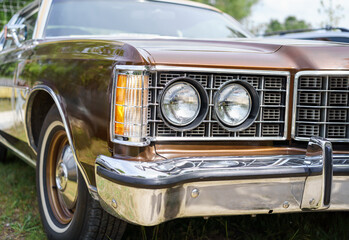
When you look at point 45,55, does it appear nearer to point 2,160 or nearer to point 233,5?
point 2,160

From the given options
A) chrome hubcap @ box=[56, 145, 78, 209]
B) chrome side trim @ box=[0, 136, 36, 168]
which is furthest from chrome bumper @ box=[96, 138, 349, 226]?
chrome side trim @ box=[0, 136, 36, 168]

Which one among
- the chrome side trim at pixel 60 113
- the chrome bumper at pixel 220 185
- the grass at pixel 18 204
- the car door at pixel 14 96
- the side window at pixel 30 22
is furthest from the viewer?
the side window at pixel 30 22

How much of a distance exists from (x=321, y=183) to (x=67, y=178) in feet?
4.18

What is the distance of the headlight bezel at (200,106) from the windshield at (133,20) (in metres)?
1.38

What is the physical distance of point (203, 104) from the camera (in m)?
1.80

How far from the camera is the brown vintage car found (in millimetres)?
1629

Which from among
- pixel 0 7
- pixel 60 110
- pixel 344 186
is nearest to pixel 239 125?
pixel 344 186

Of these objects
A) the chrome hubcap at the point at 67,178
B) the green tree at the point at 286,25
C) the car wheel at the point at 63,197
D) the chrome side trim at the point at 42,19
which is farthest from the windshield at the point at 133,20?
the green tree at the point at 286,25

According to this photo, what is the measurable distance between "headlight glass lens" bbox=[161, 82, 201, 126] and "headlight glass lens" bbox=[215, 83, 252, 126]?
0.35 ft

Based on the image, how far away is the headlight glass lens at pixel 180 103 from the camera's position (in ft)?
5.80

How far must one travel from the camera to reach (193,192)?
1602 mm

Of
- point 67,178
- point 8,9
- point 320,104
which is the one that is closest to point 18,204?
point 67,178

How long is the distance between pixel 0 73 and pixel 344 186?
9.03 ft

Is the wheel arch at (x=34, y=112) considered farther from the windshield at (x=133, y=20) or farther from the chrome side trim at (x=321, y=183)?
the chrome side trim at (x=321, y=183)
